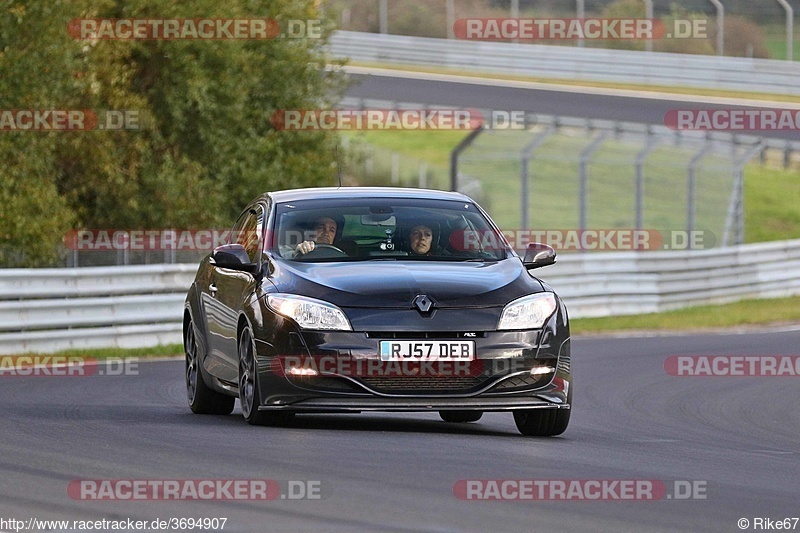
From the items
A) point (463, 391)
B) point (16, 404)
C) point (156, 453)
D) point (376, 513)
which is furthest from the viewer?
point (16, 404)

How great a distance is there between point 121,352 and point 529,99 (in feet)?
76.8

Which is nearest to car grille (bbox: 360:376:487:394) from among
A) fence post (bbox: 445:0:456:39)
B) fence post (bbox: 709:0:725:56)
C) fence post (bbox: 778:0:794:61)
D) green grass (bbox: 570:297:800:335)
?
green grass (bbox: 570:297:800:335)

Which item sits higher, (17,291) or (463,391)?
(463,391)

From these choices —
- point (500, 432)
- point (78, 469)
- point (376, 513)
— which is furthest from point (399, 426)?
point (376, 513)

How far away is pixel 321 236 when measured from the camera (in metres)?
10.5

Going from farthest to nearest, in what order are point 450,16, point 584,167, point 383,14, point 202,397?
1. point 383,14
2. point 450,16
3. point 584,167
4. point 202,397

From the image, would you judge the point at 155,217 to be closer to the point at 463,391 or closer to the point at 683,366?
the point at 683,366

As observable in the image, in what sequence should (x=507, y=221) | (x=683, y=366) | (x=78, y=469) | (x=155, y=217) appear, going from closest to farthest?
(x=78, y=469)
(x=683, y=366)
(x=155, y=217)
(x=507, y=221)

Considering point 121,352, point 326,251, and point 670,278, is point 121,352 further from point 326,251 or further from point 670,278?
point 670,278

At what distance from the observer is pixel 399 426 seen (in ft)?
34.7

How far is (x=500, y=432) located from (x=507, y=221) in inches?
1220

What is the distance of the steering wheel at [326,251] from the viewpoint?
10391 millimetres

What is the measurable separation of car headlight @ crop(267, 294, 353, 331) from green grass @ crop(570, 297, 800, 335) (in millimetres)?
12943

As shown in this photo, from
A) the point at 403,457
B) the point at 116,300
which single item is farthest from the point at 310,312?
the point at 116,300
